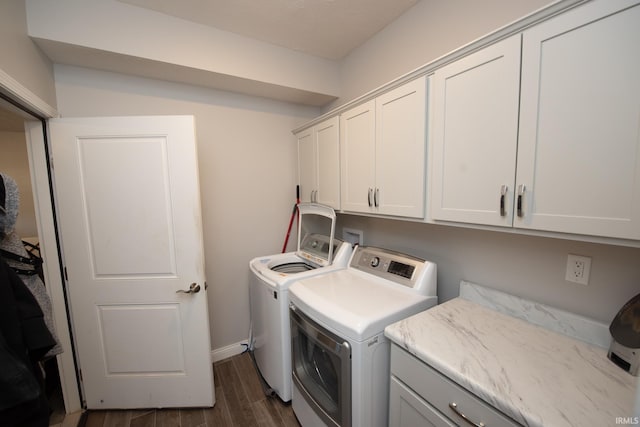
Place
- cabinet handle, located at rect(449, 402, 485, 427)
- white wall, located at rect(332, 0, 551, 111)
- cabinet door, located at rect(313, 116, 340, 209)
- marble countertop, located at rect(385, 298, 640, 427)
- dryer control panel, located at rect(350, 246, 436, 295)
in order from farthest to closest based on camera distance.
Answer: cabinet door, located at rect(313, 116, 340, 209), dryer control panel, located at rect(350, 246, 436, 295), white wall, located at rect(332, 0, 551, 111), cabinet handle, located at rect(449, 402, 485, 427), marble countertop, located at rect(385, 298, 640, 427)

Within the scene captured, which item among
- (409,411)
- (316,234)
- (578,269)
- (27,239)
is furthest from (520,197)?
(27,239)

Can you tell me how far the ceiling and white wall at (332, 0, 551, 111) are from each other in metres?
0.10

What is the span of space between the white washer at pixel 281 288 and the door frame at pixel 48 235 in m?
1.22

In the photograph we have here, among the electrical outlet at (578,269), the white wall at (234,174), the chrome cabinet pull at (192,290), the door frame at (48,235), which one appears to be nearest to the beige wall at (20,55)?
the door frame at (48,235)

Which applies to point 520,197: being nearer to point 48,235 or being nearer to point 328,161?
point 328,161

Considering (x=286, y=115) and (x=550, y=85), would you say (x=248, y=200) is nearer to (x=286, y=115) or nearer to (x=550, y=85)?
(x=286, y=115)

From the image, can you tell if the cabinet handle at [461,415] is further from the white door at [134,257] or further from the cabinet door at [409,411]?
the white door at [134,257]

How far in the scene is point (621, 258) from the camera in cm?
99

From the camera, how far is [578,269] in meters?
1.09

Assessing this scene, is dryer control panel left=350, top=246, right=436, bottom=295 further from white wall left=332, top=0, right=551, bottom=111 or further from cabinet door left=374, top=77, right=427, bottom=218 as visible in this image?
white wall left=332, top=0, right=551, bottom=111

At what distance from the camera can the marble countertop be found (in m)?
0.72

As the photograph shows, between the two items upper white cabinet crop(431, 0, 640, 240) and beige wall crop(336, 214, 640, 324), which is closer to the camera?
upper white cabinet crop(431, 0, 640, 240)

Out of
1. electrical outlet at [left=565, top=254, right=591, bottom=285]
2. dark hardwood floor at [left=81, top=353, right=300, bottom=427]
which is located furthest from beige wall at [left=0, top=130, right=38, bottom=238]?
electrical outlet at [left=565, top=254, right=591, bottom=285]

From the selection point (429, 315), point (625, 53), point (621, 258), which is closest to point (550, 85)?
point (625, 53)
